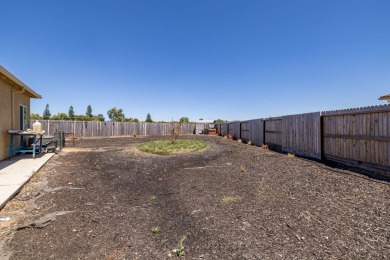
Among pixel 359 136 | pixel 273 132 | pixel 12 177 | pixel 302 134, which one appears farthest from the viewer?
pixel 273 132

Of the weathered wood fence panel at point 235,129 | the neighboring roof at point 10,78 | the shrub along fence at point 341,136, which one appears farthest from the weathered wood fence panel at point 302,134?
the neighboring roof at point 10,78

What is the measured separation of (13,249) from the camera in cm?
282

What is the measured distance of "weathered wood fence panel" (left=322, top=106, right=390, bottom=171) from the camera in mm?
5594

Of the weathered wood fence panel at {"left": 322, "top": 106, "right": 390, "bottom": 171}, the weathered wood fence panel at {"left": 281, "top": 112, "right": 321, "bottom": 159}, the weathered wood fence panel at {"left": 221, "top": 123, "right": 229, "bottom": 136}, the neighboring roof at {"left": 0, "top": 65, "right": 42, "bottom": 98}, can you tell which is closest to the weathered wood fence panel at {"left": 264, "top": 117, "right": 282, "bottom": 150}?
the weathered wood fence panel at {"left": 281, "top": 112, "right": 321, "bottom": 159}

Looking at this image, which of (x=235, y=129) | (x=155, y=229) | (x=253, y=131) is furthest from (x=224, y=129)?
(x=155, y=229)

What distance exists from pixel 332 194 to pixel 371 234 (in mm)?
1643

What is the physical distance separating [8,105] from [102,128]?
16987 mm

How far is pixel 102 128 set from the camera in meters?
26.1

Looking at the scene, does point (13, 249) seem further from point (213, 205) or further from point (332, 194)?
point (332, 194)

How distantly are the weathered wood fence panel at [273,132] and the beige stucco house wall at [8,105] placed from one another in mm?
12873

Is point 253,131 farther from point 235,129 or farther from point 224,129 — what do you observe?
point 224,129

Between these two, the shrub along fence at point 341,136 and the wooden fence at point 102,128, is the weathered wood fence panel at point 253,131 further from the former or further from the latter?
the wooden fence at point 102,128

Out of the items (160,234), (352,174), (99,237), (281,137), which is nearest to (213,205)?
(160,234)

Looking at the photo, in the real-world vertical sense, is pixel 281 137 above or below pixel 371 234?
above
